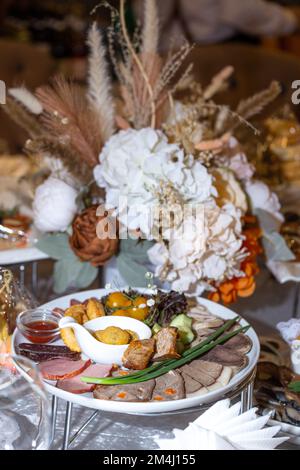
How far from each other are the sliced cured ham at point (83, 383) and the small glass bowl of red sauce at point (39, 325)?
11 cm

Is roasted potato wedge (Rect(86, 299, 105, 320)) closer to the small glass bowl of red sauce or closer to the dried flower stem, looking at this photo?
the small glass bowl of red sauce

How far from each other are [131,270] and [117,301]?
185 mm

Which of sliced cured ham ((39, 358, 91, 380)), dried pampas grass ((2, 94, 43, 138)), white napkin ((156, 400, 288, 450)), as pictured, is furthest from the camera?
dried pampas grass ((2, 94, 43, 138))

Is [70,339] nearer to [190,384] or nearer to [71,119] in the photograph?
[190,384]

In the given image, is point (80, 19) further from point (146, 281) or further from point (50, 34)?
point (146, 281)

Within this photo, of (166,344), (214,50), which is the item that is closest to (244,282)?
(166,344)

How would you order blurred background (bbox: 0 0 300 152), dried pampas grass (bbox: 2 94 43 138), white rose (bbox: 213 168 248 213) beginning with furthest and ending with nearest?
blurred background (bbox: 0 0 300 152) < dried pampas grass (bbox: 2 94 43 138) < white rose (bbox: 213 168 248 213)

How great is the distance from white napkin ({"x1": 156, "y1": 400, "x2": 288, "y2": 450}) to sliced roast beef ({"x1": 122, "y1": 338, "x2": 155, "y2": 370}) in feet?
0.40

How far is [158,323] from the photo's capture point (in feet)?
3.55

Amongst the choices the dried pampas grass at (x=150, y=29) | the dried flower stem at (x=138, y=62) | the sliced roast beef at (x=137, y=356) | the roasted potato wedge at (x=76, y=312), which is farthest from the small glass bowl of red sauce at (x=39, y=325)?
the dried pampas grass at (x=150, y=29)

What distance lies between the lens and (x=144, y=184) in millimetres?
1209

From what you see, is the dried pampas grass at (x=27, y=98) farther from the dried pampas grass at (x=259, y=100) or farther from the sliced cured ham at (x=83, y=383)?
the sliced cured ham at (x=83, y=383)

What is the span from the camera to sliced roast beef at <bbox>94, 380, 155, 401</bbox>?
0.89m

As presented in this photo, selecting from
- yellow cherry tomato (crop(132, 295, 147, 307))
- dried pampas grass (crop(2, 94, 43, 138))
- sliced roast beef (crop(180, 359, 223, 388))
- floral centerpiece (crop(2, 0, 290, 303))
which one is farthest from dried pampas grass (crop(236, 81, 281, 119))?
sliced roast beef (crop(180, 359, 223, 388))
